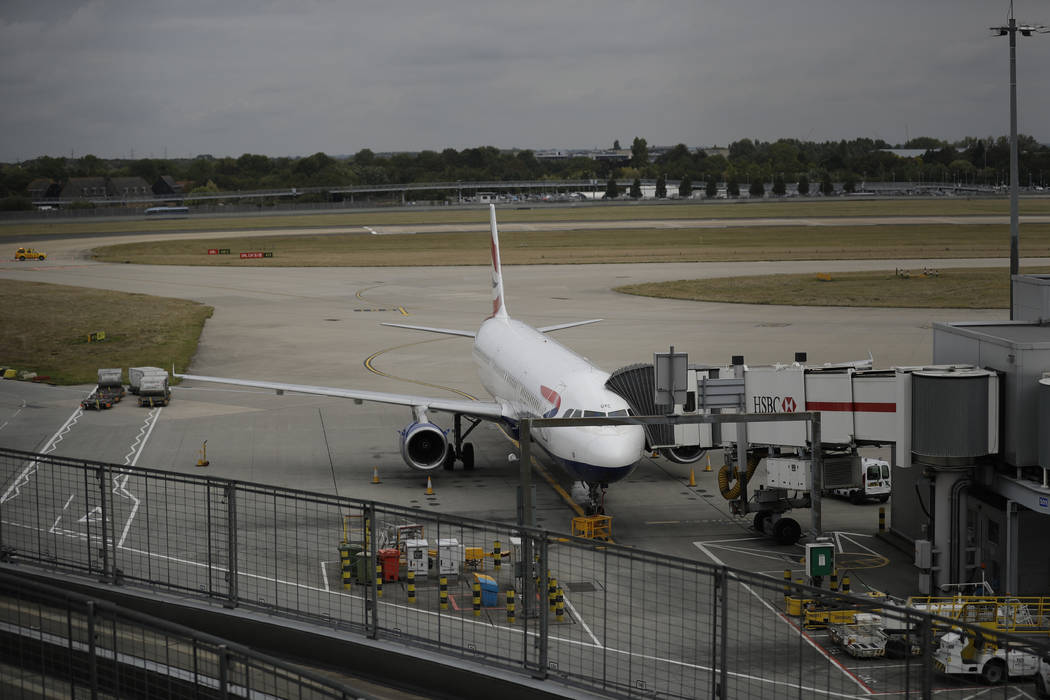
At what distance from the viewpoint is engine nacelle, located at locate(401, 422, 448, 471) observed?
116 feet

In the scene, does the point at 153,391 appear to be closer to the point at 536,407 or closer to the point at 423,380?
the point at 423,380

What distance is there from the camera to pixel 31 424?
45312mm

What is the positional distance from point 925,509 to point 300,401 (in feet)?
104

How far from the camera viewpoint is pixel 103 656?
39.4 ft

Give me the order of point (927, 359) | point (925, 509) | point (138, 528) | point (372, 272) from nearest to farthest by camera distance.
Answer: point (138, 528), point (925, 509), point (927, 359), point (372, 272)

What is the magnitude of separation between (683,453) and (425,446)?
26.7ft

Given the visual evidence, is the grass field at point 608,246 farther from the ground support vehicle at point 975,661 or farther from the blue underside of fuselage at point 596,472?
the ground support vehicle at point 975,661

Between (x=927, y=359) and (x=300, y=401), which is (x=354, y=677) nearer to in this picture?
(x=300, y=401)

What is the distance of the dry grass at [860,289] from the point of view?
81250mm

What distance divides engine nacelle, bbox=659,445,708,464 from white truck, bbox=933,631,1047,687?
12528 mm

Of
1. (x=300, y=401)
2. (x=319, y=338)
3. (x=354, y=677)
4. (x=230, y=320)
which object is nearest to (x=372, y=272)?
(x=230, y=320)

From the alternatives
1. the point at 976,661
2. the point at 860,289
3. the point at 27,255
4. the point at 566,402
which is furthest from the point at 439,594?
the point at 27,255

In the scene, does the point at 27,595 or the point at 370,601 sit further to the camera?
the point at 370,601

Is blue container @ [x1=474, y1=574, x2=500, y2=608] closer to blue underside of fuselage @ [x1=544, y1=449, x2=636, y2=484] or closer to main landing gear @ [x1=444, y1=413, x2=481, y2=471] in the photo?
blue underside of fuselage @ [x1=544, y1=449, x2=636, y2=484]
